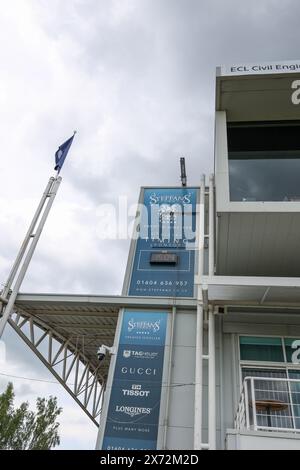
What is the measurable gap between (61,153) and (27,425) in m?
22.9

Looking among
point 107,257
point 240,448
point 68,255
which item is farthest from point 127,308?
point 68,255

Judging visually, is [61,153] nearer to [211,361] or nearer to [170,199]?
[170,199]

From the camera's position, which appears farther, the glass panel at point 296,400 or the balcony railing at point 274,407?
the glass panel at point 296,400

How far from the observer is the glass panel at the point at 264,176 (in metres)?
6.89

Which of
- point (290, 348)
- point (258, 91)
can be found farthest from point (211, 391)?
point (258, 91)

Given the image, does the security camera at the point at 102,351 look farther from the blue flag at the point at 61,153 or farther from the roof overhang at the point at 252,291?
Answer: the blue flag at the point at 61,153

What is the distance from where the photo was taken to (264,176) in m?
7.19

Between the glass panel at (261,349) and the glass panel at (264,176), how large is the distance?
3254 millimetres

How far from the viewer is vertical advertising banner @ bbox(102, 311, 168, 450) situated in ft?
22.8

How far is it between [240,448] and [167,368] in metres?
2.97

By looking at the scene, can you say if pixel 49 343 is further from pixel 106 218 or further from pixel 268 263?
pixel 268 263

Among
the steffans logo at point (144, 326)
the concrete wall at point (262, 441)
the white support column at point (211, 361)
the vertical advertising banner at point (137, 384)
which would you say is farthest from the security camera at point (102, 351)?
the concrete wall at point (262, 441)

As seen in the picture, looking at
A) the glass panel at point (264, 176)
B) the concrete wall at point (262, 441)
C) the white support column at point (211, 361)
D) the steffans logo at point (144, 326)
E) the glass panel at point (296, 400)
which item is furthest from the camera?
the steffans logo at point (144, 326)

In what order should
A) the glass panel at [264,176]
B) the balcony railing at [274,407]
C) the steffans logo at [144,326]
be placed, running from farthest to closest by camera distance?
the steffans logo at [144,326] < the glass panel at [264,176] < the balcony railing at [274,407]
